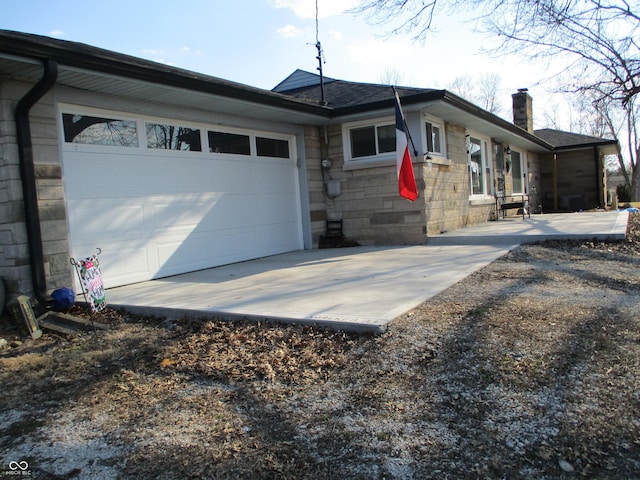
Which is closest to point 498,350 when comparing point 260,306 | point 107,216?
point 260,306

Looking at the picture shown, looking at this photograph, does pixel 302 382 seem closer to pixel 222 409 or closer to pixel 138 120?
pixel 222 409

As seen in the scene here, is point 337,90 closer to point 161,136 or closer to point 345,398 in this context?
point 161,136

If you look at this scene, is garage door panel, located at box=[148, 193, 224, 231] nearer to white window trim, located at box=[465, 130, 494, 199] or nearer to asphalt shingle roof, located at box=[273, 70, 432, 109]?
asphalt shingle roof, located at box=[273, 70, 432, 109]

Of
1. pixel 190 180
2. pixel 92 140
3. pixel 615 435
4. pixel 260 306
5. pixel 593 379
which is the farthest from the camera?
pixel 190 180

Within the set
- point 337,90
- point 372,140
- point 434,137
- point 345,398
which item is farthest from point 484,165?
point 345,398

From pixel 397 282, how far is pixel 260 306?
1742 millimetres

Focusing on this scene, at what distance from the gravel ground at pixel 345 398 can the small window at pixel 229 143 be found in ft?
14.4

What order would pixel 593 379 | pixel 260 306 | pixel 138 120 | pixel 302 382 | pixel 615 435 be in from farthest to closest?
pixel 138 120 < pixel 260 306 < pixel 302 382 < pixel 593 379 < pixel 615 435

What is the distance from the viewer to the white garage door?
641 cm

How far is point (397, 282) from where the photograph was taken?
18.7ft

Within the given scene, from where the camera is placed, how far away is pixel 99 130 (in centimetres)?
659

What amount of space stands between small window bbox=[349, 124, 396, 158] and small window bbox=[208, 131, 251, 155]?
8.02 ft

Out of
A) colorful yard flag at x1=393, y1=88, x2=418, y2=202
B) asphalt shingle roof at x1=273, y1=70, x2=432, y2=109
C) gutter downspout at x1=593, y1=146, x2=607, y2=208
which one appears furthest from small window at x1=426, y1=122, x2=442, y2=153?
gutter downspout at x1=593, y1=146, x2=607, y2=208

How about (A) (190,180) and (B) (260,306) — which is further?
(A) (190,180)
